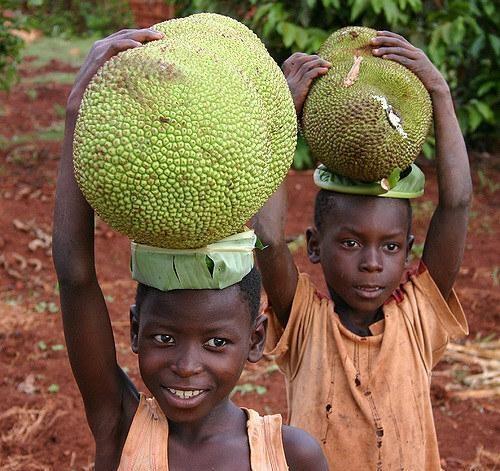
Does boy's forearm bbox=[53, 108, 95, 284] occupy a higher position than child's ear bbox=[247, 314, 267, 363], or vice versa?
boy's forearm bbox=[53, 108, 95, 284]

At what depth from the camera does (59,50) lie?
13859mm

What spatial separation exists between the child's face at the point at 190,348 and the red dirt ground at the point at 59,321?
1.93 meters

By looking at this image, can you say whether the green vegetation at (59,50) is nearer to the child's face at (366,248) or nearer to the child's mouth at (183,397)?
the child's face at (366,248)

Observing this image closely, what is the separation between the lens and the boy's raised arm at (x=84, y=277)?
1654mm

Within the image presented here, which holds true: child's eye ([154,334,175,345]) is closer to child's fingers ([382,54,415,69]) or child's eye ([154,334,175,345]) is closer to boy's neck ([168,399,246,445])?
boy's neck ([168,399,246,445])

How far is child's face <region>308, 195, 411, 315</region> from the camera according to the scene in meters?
2.39

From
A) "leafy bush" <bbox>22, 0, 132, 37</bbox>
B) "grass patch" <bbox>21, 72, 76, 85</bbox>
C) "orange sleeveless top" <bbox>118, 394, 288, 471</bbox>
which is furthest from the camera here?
"leafy bush" <bbox>22, 0, 132, 37</bbox>

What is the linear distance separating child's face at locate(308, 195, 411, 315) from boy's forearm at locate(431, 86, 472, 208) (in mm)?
125

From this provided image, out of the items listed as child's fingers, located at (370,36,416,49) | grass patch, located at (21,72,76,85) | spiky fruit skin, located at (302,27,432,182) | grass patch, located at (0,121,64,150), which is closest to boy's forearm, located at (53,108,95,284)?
spiky fruit skin, located at (302,27,432,182)

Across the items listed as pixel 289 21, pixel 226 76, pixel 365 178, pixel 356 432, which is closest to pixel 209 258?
pixel 226 76

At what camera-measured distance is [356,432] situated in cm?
238

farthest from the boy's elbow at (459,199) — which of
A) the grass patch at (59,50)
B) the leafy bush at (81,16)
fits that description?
the leafy bush at (81,16)

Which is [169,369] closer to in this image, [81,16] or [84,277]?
[84,277]

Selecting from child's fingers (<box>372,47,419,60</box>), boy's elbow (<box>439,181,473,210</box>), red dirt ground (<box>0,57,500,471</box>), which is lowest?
red dirt ground (<box>0,57,500,471</box>)
